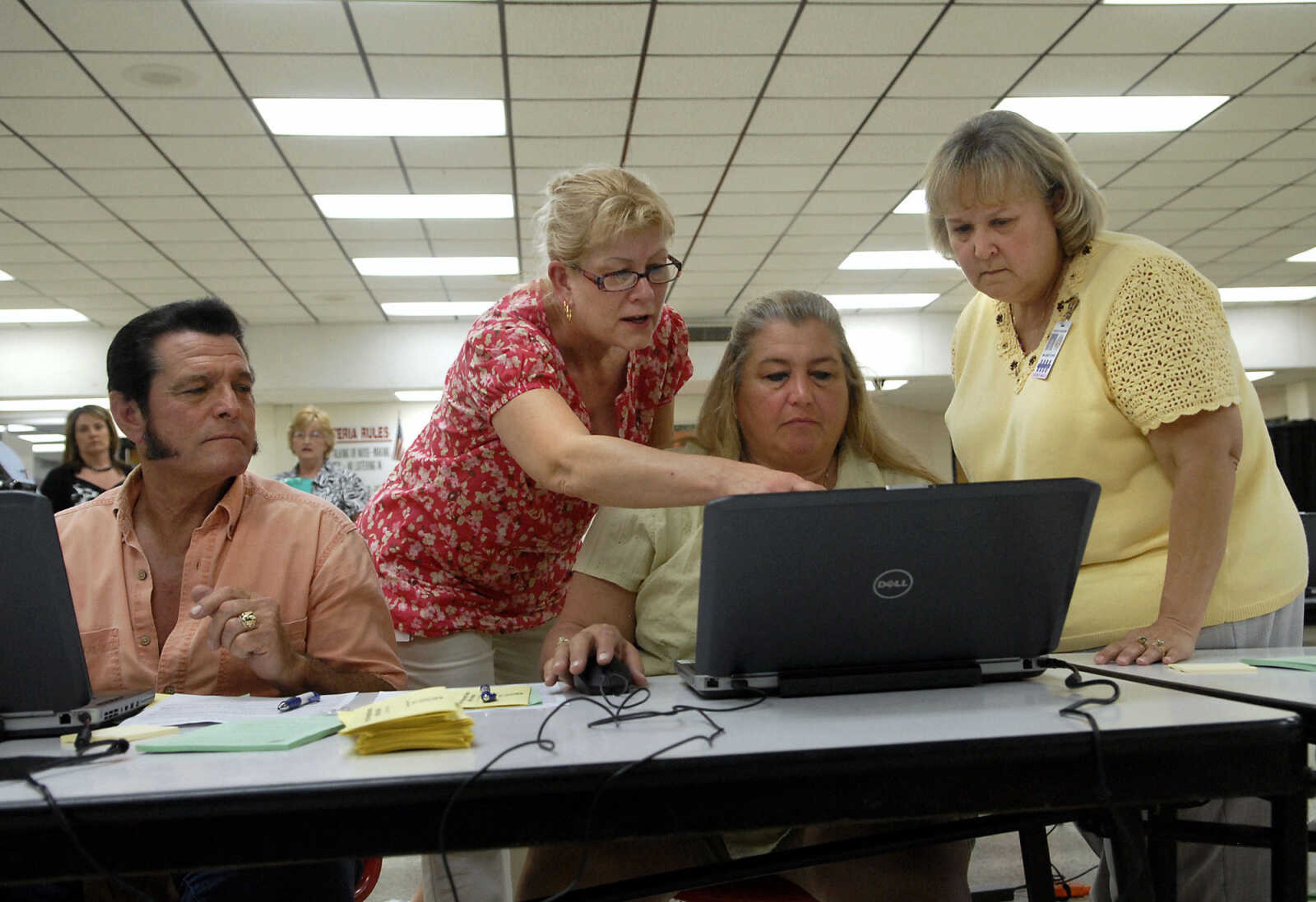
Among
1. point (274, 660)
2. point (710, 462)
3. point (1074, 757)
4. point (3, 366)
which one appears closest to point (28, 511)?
point (274, 660)

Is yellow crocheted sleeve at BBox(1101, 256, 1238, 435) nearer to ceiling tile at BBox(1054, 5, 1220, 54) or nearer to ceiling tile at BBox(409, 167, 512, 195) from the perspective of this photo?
ceiling tile at BBox(1054, 5, 1220, 54)

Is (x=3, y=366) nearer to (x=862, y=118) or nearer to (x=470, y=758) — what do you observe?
(x=862, y=118)

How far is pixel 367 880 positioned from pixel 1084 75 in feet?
15.8

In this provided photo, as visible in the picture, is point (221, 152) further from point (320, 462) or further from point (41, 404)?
point (41, 404)

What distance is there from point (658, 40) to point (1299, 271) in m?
7.29

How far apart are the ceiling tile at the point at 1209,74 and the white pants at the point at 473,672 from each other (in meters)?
4.45

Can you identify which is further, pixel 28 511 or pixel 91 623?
pixel 91 623

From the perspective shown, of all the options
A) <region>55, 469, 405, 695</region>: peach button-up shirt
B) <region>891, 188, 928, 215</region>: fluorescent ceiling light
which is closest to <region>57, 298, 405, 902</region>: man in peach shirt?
<region>55, 469, 405, 695</region>: peach button-up shirt

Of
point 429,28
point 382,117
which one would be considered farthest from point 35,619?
point 382,117

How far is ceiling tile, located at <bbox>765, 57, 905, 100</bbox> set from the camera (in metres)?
4.72

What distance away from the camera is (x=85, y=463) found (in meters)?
4.98

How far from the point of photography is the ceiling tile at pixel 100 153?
532 centimetres

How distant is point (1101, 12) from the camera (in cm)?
439

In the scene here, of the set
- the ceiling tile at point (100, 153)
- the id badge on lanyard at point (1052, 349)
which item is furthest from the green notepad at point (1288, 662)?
the ceiling tile at point (100, 153)
